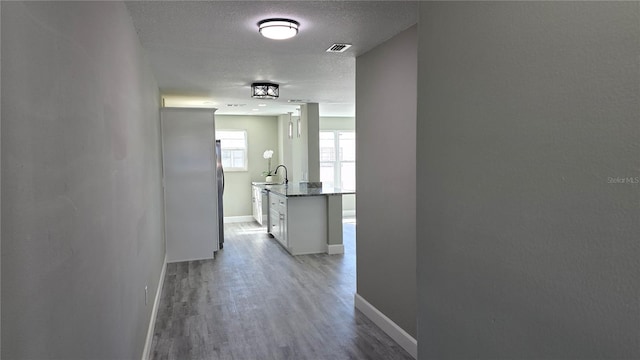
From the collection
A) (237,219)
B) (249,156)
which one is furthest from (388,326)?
(249,156)

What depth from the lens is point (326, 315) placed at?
376 centimetres

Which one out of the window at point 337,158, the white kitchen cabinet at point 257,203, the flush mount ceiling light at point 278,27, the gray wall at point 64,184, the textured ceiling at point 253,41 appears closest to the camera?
the gray wall at point 64,184

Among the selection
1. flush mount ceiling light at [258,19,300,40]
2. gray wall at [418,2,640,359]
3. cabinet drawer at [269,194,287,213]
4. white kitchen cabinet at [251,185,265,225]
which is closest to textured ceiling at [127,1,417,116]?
flush mount ceiling light at [258,19,300,40]

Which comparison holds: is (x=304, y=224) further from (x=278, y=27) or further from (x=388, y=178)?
(x=278, y=27)

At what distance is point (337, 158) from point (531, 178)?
8.72 metres

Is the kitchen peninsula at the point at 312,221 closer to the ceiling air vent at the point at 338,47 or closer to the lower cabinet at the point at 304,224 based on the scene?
the lower cabinet at the point at 304,224

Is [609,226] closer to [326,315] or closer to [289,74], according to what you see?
[326,315]

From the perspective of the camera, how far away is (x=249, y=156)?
9305 mm

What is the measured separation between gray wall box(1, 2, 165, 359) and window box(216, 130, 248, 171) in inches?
276

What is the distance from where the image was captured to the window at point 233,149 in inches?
360

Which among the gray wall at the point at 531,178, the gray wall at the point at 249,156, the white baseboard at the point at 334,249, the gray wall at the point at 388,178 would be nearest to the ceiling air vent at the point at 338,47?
the gray wall at the point at 388,178

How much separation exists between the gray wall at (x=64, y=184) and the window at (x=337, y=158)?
7593mm

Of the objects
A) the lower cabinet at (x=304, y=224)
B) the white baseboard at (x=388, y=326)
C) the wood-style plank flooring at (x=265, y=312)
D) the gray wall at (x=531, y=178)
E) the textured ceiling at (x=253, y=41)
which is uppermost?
the textured ceiling at (x=253, y=41)

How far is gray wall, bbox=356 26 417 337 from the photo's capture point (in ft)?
9.73
